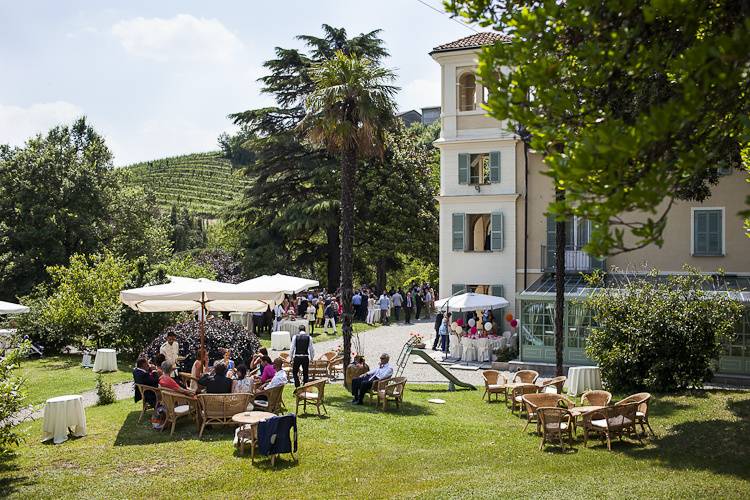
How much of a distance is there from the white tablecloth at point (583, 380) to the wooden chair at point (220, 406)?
7906 millimetres

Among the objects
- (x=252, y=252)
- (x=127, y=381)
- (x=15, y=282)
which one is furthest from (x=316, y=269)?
(x=127, y=381)

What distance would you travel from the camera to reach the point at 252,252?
124ft

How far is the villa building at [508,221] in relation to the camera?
22797 mm

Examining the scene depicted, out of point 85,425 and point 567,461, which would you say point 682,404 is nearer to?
point 567,461

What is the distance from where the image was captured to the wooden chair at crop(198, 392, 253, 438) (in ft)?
38.7

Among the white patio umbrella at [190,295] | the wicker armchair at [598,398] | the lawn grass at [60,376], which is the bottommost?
the lawn grass at [60,376]

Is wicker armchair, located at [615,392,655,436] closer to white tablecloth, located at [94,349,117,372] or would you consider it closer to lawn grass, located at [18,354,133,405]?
lawn grass, located at [18,354,133,405]

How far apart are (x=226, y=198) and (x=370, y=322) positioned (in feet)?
187

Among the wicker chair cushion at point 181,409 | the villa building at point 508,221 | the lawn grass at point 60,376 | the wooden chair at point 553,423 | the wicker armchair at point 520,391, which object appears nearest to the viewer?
the wooden chair at point 553,423

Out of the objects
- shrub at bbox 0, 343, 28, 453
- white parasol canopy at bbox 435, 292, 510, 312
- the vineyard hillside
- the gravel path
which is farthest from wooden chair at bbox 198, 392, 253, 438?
the vineyard hillside

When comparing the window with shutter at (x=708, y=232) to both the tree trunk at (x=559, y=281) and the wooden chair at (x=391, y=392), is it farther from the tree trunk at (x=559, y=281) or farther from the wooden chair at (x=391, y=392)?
the wooden chair at (x=391, y=392)

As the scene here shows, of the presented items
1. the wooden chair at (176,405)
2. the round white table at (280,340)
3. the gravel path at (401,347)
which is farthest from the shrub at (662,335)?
the round white table at (280,340)

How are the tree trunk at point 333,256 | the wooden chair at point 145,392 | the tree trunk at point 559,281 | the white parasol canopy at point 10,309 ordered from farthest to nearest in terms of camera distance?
the tree trunk at point 333,256 < the white parasol canopy at point 10,309 < the tree trunk at point 559,281 < the wooden chair at point 145,392

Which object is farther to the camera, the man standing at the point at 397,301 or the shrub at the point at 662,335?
the man standing at the point at 397,301
